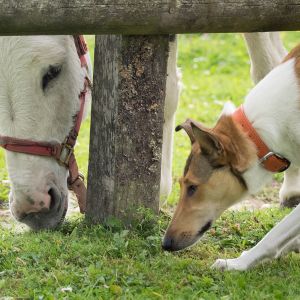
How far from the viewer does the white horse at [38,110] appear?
5141 millimetres

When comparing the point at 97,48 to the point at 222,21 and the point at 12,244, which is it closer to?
the point at 222,21

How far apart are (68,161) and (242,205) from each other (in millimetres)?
2153

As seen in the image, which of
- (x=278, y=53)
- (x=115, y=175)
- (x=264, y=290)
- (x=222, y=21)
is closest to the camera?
(x=264, y=290)

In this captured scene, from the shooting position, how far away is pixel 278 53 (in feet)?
22.9

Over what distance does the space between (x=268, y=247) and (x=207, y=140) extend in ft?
2.31

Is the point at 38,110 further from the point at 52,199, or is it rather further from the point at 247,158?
the point at 247,158

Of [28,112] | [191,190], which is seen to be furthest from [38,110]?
[191,190]

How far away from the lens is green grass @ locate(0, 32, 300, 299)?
4.48 metres

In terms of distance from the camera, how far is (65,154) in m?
5.35

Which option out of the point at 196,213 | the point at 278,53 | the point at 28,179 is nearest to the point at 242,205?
the point at 278,53

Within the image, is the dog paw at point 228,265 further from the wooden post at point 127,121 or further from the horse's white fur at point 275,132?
the wooden post at point 127,121

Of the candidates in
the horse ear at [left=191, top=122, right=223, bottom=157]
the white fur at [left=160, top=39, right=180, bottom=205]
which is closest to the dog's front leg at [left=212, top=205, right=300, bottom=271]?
the horse ear at [left=191, top=122, right=223, bottom=157]

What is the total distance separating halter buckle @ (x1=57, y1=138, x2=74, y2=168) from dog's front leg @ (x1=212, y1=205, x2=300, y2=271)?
1164mm

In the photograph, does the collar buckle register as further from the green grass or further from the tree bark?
the tree bark
